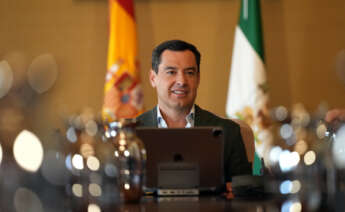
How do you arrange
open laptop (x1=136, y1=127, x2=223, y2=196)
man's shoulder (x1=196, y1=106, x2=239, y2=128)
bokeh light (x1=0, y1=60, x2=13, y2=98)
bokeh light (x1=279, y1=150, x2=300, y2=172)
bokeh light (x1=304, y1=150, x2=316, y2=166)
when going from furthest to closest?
1. man's shoulder (x1=196, y1=106, x2=239, y2=128)
2. open laptop (x1=136, y1=127, x2=223, y2=196)
3. bokeh light (x1=279, y1=150, x2=300, y2=172)
4. bokeh light (x1=304, y1=150, x2=316, y2=166)
5. bokeh light (x1=0, y1=60, x2=13, y2=98)

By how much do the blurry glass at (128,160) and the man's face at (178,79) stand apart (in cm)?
129

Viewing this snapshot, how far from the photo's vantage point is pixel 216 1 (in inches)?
248

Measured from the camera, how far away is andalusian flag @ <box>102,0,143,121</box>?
573 centimetres

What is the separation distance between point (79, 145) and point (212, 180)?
0.70 m

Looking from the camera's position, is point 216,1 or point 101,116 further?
point 216,1

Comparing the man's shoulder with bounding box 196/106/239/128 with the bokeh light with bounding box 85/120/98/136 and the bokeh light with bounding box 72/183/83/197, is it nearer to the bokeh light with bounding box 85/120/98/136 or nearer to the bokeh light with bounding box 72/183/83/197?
the bokeh light with bounding box 85/120/98/136

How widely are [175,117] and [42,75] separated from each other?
3.70 feet

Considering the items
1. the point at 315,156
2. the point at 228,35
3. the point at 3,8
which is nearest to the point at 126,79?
the point at 228,35

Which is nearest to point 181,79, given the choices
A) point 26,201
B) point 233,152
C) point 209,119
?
point 209,119

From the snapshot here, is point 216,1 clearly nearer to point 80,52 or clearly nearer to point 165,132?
point 80,52

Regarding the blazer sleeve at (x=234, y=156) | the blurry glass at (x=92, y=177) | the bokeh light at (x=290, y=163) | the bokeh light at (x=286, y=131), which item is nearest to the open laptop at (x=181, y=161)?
the blurry glass at (x=92, y=177)

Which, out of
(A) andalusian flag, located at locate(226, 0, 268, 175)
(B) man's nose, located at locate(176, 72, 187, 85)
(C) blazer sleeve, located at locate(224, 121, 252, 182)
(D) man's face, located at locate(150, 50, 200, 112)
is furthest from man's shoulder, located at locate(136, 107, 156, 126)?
(A) andalusian flag, located at locate(226, 0, 268, 175)

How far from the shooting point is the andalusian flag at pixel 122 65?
5.73 meters

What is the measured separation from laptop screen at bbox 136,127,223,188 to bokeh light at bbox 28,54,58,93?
54cm
